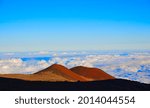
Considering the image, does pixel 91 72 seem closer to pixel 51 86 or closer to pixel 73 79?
pixel 73 79

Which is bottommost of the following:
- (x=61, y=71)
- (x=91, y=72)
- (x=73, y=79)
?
(x=73, y=79)

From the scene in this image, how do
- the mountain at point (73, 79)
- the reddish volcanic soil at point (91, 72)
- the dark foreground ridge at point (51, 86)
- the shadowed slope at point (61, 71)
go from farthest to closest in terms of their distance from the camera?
the reddish volcanic soil at point (91, 72) < the shadowed slope at point (61, 71) < the mountain at point (73, 79) < the dark foreground ridge at point (51, 86)

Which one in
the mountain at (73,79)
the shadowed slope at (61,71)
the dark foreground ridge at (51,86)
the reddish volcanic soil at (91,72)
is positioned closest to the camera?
the dark foreground ridge at (51,86)

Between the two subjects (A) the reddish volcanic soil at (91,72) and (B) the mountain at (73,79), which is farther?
(A) the reddish volcanic soil at (91,72)

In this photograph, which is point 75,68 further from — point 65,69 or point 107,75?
point 65,69

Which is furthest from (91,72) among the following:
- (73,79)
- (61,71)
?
(73,79)

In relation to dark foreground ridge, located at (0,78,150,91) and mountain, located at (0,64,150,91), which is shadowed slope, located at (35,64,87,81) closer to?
mountain, located at (0,64,150,91)

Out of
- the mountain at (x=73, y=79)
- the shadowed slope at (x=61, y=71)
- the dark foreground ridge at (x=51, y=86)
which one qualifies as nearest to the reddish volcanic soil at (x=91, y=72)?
the mountain at (x=73, y=79)

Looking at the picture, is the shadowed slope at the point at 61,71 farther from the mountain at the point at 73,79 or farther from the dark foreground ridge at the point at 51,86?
the dark foreground ridge at the point at 51,86

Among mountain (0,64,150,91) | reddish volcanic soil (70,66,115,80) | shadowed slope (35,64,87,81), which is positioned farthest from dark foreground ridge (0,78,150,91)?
reddish volcanic soil (70,66,115,80)

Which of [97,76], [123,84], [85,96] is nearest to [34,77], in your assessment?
[123,84]

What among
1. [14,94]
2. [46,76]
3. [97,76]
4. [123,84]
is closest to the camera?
[14,94]
